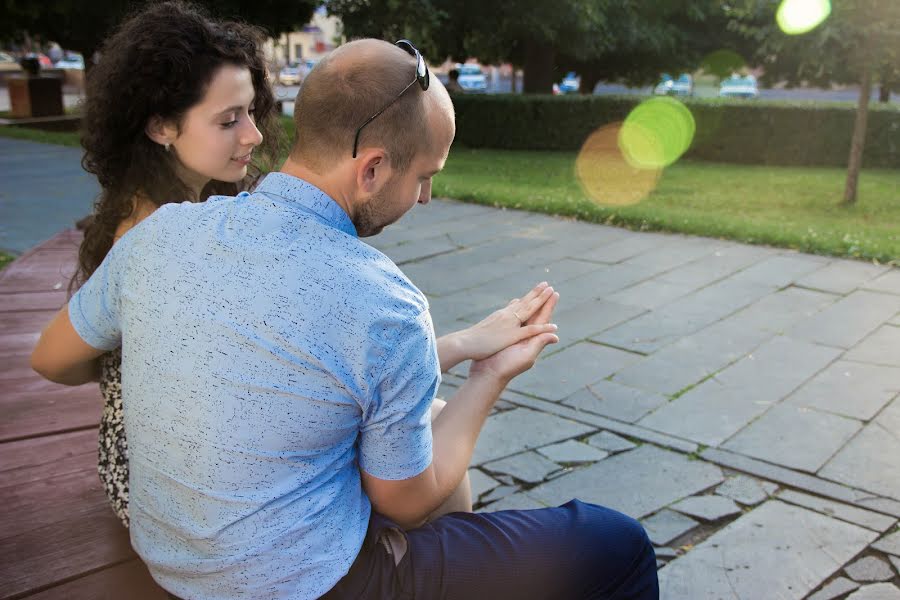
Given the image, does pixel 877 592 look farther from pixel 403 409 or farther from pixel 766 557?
pixel 403 409

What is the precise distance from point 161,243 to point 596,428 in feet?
8.92

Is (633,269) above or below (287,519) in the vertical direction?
below

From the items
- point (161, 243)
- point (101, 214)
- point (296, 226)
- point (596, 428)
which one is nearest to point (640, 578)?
point (296, 226)

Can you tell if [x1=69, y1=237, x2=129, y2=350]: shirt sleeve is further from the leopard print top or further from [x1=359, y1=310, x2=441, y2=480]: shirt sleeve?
[x1=359, y1=310, x2=441, y2=480]: shirt sleeve

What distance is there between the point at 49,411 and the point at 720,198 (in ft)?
33.2

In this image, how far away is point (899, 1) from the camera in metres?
9.36

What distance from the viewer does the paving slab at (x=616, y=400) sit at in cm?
396

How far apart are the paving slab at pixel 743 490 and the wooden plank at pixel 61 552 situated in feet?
7.08

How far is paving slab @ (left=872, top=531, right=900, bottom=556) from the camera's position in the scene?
2.80 metres

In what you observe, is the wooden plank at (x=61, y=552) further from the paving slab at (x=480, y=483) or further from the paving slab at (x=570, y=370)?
the paving slab at (x=570, y=370)

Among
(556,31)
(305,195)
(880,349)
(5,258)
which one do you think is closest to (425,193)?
(305,195)

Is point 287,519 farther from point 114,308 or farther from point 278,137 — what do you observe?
point 278,137

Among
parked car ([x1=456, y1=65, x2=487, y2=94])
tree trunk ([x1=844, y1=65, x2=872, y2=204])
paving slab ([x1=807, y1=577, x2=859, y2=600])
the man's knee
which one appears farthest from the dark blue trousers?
parked car ([x1=456, y1=65, x2=487, y2=94])

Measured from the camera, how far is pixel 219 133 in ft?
7.84
